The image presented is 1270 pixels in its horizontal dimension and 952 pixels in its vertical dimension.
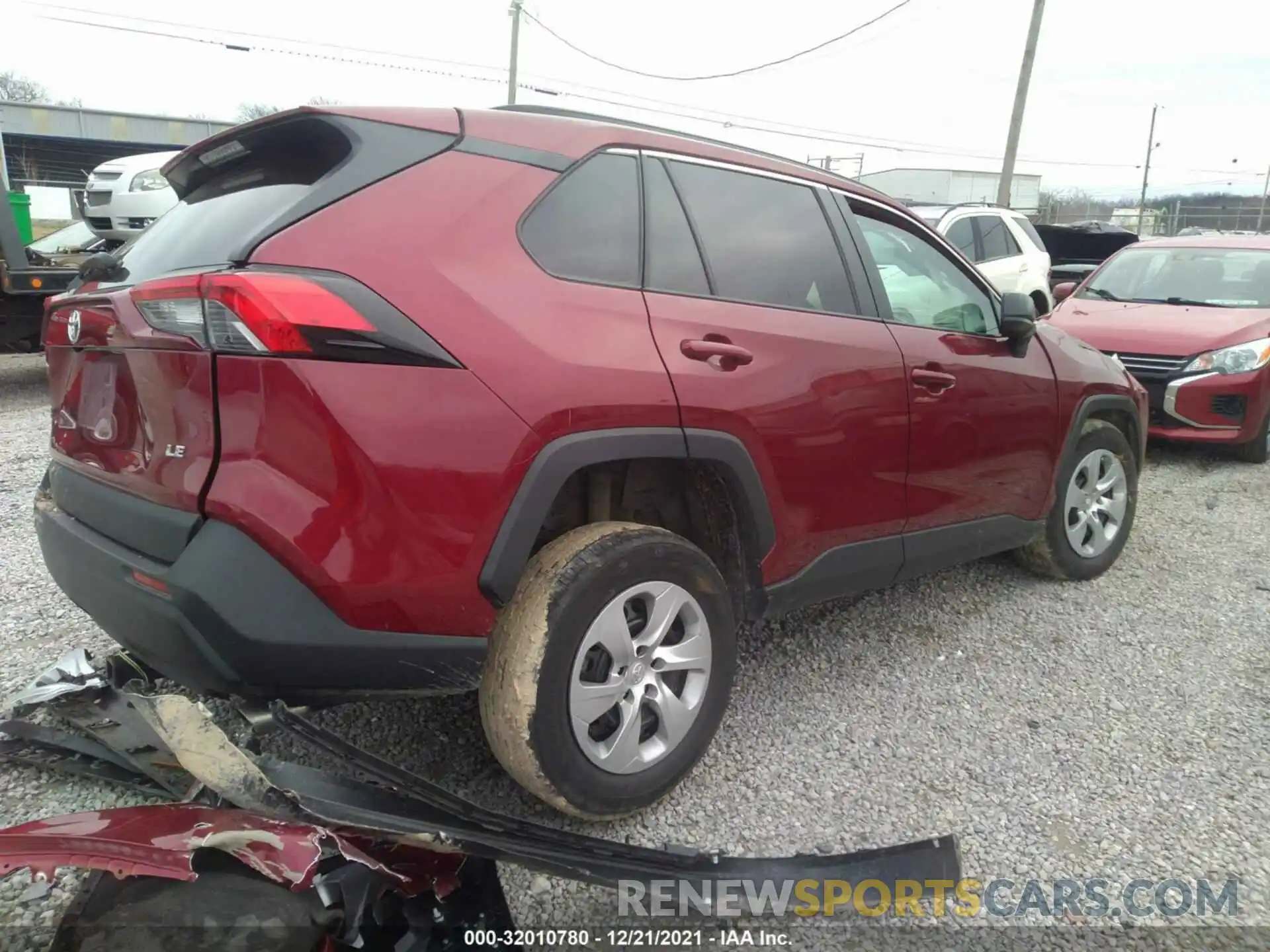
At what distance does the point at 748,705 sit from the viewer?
10.3ft

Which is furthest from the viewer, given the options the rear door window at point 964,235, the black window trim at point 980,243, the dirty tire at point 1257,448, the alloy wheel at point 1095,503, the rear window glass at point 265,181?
the black window trim at point 980,243

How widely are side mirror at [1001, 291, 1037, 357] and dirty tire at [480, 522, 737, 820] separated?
1.93 m

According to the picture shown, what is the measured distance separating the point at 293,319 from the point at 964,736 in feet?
7.97

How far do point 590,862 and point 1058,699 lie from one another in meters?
2.03

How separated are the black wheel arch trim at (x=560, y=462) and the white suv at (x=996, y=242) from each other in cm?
705

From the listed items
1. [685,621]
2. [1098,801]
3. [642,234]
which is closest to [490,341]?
[642,234]

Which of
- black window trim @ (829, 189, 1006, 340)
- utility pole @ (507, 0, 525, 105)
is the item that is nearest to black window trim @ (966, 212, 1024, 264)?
black window trim @ (829, 189, 1006, 340)

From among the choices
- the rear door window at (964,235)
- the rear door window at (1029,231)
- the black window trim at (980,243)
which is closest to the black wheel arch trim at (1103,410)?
the rear door window at (964,235)

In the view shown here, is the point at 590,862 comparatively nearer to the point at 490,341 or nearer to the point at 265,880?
the point at 265,880

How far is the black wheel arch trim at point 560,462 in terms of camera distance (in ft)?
6.84

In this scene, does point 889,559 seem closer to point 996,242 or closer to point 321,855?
point 321,855

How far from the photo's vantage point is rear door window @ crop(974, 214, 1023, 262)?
9577 millimetres

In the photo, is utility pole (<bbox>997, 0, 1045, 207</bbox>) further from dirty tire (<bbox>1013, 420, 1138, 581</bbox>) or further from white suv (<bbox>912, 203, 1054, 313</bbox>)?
dirty tire (<bbox>1013, 420, 1138, 581</bbox>)

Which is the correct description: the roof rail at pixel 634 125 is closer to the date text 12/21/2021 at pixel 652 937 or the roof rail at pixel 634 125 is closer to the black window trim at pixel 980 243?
the date text 12/21/2021 at pixel 652 937
